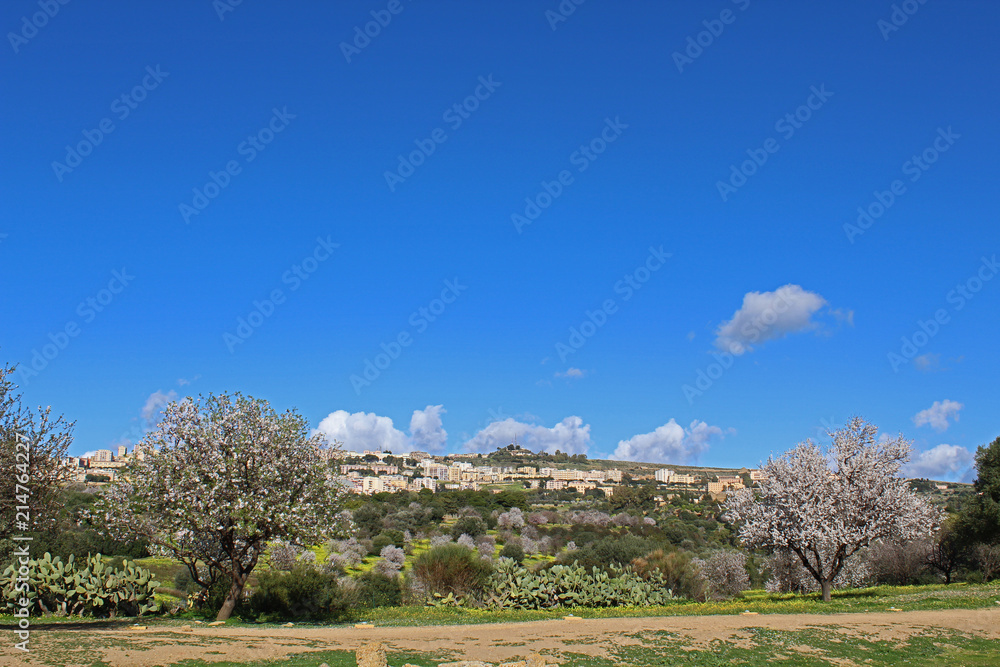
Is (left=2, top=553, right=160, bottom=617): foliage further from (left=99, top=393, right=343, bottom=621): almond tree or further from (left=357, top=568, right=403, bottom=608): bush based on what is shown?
(left=357, top=568, right=403, bottom=608): bush

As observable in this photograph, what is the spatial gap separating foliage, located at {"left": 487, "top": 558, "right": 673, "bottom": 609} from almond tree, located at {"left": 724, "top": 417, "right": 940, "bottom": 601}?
5.57 m

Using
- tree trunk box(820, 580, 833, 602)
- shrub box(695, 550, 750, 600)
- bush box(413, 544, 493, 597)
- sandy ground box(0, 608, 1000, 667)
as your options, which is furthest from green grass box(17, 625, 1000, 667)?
shrub box(695, 550, 750, 600)

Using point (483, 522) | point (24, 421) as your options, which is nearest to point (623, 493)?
point (483, 522)

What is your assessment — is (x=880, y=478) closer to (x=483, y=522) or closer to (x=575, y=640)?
(x=575, y=640)

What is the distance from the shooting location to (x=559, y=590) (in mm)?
30031

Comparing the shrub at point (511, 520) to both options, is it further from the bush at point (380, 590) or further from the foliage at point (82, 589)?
the foliage at point (82, 589)

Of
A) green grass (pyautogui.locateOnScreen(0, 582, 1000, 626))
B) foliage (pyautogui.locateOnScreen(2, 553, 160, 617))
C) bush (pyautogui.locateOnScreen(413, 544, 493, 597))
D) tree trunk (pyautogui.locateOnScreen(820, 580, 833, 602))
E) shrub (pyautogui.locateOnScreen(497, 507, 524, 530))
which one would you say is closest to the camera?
foliage (pyautogui.locateOnScreen(2, 553, 160, 617))

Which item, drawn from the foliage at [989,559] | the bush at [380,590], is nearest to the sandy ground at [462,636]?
the bush at [380,590]

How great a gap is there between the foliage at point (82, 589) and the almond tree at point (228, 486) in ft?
7.48

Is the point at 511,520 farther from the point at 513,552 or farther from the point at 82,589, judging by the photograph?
the point at 82,589

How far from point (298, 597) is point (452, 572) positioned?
12727mm

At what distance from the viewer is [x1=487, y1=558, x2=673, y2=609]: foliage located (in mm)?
29828

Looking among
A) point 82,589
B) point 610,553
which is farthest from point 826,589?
point 82,589

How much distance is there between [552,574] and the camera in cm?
3056
